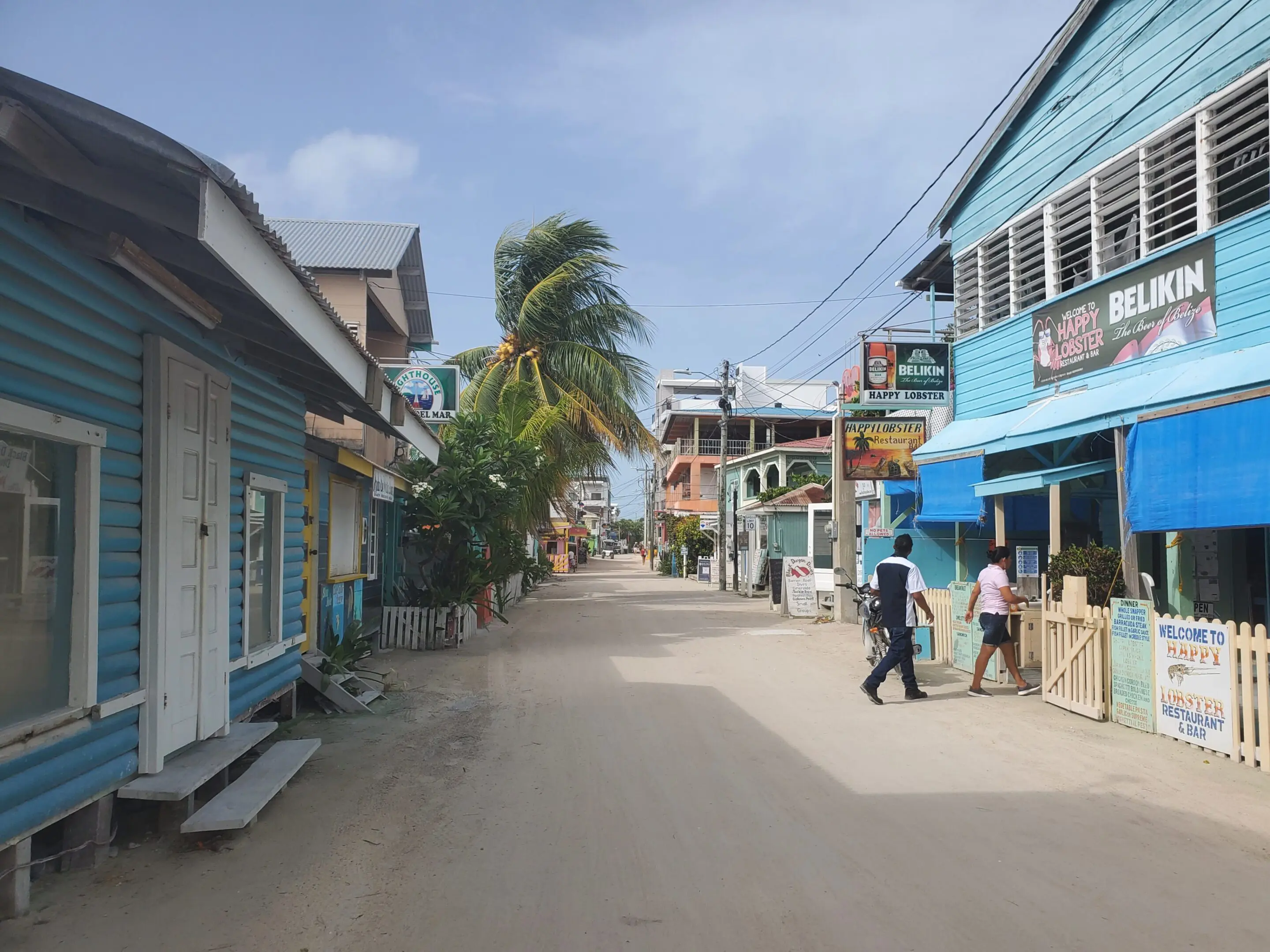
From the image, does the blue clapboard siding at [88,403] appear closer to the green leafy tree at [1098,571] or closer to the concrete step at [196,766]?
→ the concrete step at [196,766]

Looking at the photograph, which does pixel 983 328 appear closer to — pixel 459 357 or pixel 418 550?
pixel 418 550

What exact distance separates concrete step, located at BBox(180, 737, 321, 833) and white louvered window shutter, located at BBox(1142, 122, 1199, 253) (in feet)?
33.1

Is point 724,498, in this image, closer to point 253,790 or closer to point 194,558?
point 194,558

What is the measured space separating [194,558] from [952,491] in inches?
417

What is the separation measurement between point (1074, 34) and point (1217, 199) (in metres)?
3.48

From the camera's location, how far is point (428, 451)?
11.7 meters

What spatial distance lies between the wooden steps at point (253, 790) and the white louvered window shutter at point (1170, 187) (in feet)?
33.1

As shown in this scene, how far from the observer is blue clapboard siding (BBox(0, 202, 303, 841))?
4.29 m

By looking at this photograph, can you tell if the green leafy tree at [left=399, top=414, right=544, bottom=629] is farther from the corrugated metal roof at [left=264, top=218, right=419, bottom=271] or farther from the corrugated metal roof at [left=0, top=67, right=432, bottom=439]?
the corrugated metal roof at [left=0, top=67, right=432, bottom=439]

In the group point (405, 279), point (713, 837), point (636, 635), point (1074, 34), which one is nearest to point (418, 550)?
point (636, 635)

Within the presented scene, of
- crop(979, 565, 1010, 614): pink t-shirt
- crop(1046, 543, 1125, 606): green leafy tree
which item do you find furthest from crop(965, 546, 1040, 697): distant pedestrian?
crop(1046, 543, 1125, 606): green leafy tree

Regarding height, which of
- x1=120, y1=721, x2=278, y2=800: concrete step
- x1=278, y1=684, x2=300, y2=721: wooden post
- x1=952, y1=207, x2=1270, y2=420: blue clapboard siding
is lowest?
x1=278, y1=684, x2=300, y2=721: wooden post

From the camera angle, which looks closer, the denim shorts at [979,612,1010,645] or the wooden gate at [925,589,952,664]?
the denim shorts at [979,612,1010,645]

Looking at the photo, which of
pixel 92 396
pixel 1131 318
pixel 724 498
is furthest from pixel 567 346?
pixel 92 396
